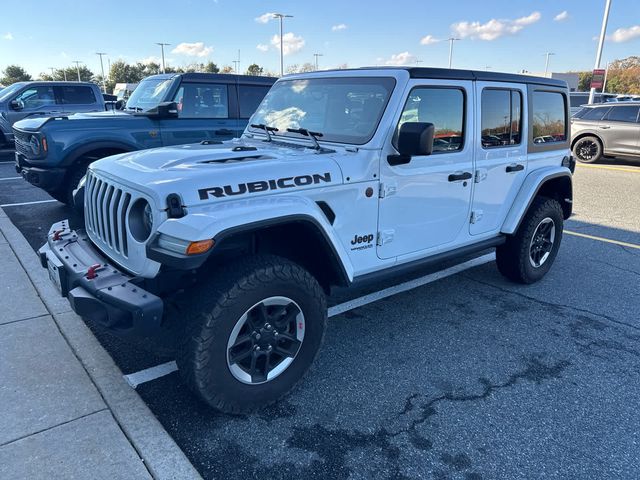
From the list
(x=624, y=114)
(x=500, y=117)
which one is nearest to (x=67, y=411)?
(x=500, y=117)

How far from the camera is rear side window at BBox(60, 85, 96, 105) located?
11.6 m

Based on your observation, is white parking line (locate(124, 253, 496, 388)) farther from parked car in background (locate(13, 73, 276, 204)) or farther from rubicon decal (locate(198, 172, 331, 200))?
parked car in background (locate(13, 73, 276, 204))

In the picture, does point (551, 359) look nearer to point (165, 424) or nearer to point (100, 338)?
point (165, 424)

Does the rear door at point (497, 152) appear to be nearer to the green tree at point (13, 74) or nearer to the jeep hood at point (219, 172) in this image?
the jeep hood at point (219, 172)

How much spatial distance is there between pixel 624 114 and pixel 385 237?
12287 millimetres

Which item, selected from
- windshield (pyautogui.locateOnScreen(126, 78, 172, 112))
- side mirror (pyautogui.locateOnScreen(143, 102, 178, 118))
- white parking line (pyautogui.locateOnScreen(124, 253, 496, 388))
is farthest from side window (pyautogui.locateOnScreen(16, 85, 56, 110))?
white parking line (pyautogui.locateOnScreen(124, 253, 496, 388))

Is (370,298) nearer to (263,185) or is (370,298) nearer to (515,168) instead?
(515,168)

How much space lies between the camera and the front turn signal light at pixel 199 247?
2.21m

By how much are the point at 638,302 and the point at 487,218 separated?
1.74m

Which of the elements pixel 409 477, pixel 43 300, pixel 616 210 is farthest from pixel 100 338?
pixel 616 210

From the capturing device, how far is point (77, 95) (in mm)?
11672

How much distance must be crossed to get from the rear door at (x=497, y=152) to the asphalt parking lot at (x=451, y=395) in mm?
874

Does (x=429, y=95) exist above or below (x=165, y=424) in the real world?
above

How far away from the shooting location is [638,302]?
4324 millimetres
